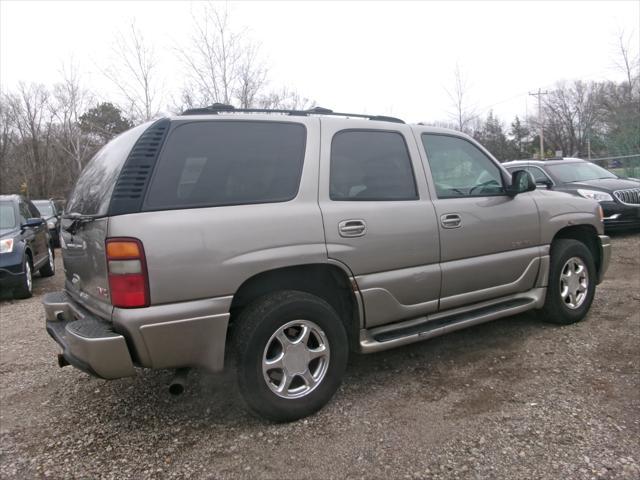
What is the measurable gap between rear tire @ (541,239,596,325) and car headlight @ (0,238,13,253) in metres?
6.92

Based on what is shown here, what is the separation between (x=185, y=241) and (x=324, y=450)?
138cm

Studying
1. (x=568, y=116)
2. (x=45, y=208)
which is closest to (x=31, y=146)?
(x=45, y=208)

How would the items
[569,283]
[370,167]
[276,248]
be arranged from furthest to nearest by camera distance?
[569,283], [370,167], [276,248]

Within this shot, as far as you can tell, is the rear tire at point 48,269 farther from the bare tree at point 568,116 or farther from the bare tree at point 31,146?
the bare tree at point 568,116

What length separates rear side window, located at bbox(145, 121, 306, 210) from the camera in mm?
2658

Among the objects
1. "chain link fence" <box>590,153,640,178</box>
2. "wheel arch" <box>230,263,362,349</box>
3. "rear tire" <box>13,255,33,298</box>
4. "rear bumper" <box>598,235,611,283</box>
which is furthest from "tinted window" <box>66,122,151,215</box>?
"chain link fence" <box>590,153,640,178</box>

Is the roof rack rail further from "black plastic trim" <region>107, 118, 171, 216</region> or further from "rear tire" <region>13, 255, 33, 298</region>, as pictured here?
"rear tire" <region>13, 255, 33, 298</region>

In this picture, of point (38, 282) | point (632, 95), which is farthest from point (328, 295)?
point (632, 95)

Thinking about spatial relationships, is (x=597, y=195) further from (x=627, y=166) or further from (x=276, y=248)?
(x=627, y=166)

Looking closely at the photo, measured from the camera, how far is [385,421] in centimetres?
297

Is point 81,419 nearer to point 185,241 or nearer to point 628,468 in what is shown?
point 185,241

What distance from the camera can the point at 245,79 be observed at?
46.0ft

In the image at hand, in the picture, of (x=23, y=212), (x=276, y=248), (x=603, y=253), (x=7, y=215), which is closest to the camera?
(x=276, y=248)

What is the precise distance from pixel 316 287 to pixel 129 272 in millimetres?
1204
